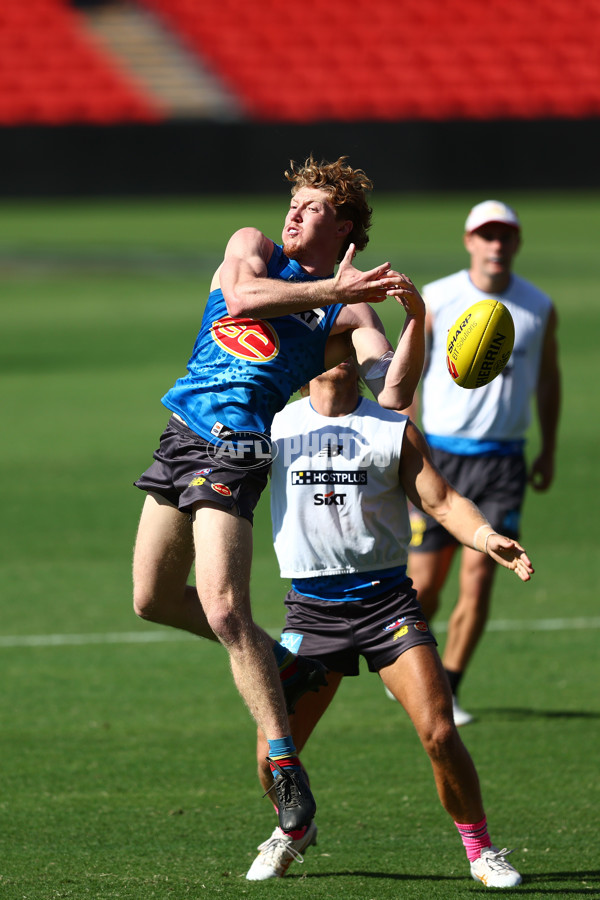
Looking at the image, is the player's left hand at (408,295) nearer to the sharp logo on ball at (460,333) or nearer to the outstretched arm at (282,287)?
the outstretched arm at (282,287)

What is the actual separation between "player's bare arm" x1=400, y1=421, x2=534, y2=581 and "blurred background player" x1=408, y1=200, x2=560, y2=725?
224 centimetres

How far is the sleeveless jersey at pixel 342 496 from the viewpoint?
4953 millimetres

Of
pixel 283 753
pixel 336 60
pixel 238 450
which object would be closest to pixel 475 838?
pixel 283 753

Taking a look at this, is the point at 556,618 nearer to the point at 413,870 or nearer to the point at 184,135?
the point at 413,870

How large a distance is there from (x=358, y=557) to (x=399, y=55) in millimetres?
34531

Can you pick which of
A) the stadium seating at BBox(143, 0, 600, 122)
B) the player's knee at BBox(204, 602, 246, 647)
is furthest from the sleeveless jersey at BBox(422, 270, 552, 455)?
the stadium seating at BBox(143, 0, 600, 122)

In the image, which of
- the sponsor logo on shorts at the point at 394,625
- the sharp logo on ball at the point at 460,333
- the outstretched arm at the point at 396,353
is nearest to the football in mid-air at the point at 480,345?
the sharp logo on ball at the point at 460,333

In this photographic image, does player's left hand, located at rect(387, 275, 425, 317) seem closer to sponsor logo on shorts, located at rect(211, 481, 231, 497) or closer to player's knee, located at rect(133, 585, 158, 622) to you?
sponsor logo on shorts, located at rect(211, 481, 231, 497)

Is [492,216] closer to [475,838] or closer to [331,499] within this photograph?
[331,499]

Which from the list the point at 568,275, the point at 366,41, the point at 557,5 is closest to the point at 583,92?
the point at 557,5

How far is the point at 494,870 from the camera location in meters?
4.78

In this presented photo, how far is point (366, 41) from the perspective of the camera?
37.9 meters

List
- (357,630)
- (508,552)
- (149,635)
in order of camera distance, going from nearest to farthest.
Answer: (508,552) < (357,630) < (149,635)

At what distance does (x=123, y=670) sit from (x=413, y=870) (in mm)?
3072
